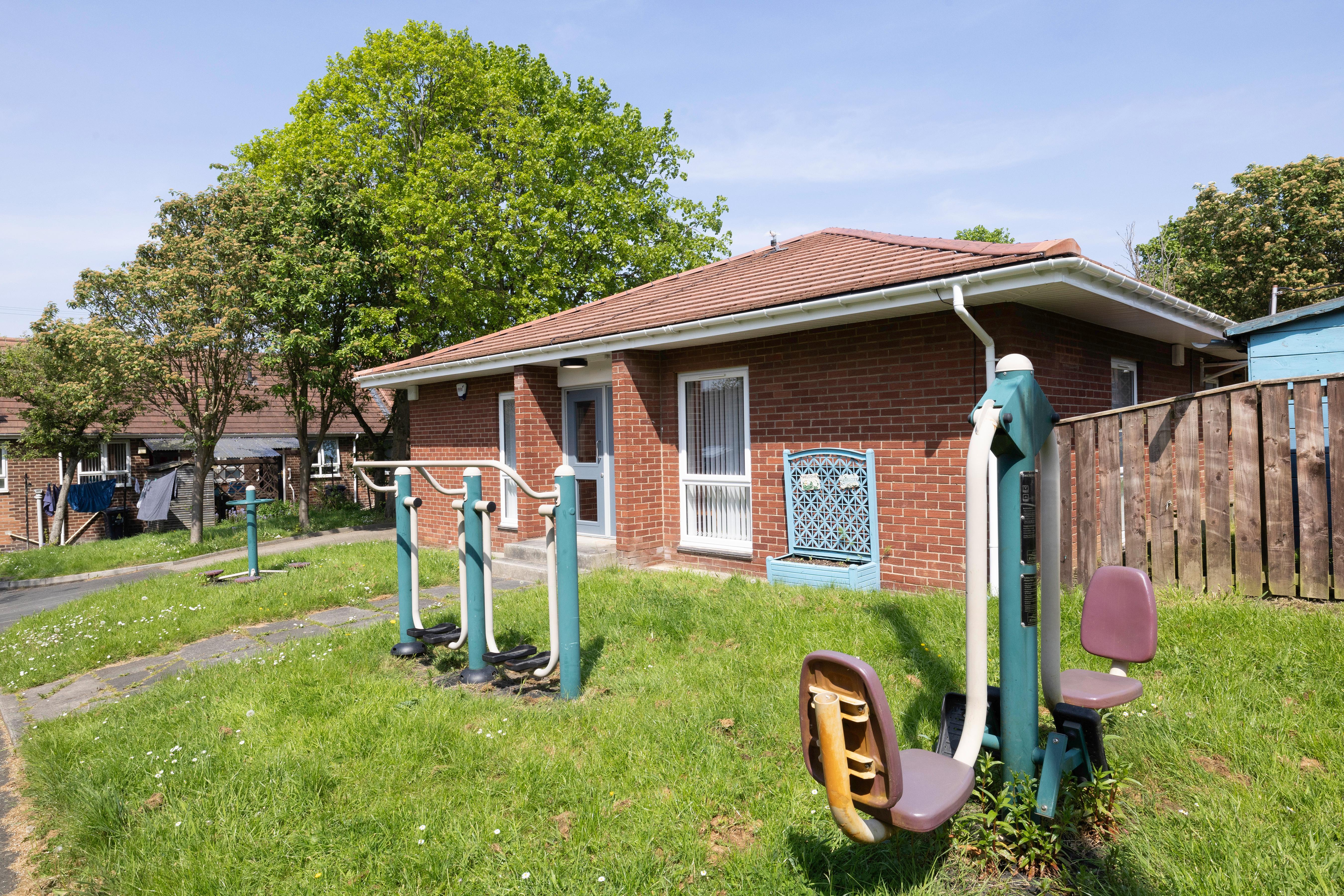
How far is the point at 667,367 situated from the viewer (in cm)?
930

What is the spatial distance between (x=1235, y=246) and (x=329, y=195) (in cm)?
2632

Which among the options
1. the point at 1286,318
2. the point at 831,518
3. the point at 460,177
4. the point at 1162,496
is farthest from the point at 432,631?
the point at 460,177

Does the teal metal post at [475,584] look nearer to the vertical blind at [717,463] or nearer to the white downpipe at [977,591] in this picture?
the white downpipe at [977,591]

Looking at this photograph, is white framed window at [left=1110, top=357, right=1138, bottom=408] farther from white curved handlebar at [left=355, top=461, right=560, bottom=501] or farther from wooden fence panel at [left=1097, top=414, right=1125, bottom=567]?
white curved handlebar at [left=355, top=461, right=560, bottom=501]

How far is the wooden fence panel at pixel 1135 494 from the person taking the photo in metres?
5.54

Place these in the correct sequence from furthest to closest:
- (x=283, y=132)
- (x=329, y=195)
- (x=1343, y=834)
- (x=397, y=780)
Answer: (x=283, y=132), (x=329, y=195), (x=397, y=780), (x=1343, y=834)

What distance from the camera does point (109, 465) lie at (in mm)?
21281

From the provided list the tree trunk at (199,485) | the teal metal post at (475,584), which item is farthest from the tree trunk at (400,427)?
the teal metal post at (475,584)

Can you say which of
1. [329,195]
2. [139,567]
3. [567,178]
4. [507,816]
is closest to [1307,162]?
[567,178]

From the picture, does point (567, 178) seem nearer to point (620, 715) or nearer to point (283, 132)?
point (283, 132)

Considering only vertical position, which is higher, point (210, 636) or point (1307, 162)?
point (1307, 162)

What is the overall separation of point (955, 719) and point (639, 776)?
1.44 meters

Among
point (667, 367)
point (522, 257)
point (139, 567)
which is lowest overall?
point (139, 567)

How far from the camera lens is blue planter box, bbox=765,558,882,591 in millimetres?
6871
